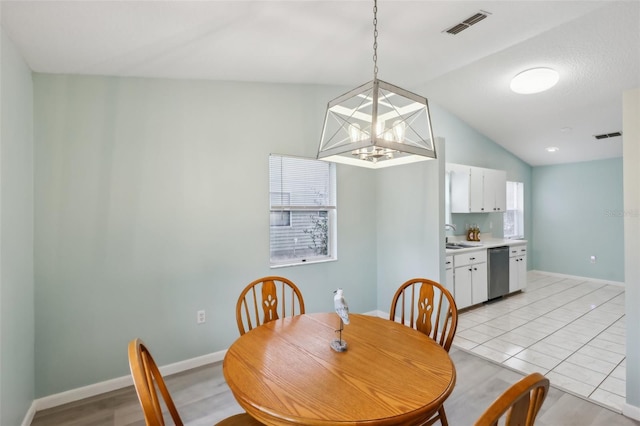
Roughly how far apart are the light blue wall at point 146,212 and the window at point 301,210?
0.55 feet

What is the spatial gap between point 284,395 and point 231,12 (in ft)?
6.77

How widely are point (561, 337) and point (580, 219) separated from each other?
3.90 metres

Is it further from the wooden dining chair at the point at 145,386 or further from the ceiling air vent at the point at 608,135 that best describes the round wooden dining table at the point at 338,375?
the ceiling air vent at the point at 608,135

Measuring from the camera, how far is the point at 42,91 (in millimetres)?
2260

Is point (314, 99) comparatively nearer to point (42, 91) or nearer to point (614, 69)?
point (42, 91)

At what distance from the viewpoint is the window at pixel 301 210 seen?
338 cm

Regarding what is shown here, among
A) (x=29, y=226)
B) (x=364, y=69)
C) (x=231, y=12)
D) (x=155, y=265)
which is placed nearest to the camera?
(x=231, y=12)

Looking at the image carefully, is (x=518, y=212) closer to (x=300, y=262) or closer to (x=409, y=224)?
(x=409, y=224)

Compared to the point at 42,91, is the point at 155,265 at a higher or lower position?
lower

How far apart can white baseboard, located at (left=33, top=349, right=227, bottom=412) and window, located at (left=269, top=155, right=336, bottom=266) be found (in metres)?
1.12

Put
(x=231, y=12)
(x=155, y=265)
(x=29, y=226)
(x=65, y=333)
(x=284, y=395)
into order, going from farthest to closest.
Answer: (x=155, y=265) < (x=65, y=333) < (x=29, y=226) < (x=231, y=12) < (x=284, y=395)

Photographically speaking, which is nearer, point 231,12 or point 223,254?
point 231,12

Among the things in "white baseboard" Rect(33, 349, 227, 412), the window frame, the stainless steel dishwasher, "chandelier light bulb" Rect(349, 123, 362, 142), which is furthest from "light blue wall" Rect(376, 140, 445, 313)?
the window frame

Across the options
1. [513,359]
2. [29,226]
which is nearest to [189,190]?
[29,226]
